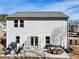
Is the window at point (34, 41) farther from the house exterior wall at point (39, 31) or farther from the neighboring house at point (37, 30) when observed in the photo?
the house exterior wall at point (39, 31)

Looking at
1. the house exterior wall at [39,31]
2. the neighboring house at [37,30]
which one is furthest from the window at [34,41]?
the house exterior wall at [39,31]

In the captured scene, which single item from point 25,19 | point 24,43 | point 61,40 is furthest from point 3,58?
point 61,40

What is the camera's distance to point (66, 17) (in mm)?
23609

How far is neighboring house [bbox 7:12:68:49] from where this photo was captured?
24.0 meters

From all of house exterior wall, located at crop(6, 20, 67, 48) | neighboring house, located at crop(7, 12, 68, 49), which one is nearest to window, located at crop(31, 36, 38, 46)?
neighboring house, located at crop(7, 12, 68, 49)

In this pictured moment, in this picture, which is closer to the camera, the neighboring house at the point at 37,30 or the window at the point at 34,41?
the neighboring house at the point at 37,30

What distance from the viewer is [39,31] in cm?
2441

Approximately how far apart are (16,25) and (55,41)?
21.0 feet

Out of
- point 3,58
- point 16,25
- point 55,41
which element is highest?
point 16,25

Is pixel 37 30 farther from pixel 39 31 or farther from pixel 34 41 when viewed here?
pixel 34 41

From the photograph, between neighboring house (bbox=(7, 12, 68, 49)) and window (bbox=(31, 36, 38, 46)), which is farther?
window (bbox=(31, 36, 38, 46))

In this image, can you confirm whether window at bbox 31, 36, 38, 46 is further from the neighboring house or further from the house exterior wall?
the house exterior wall

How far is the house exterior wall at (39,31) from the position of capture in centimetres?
2405

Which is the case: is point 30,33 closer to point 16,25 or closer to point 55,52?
point 16,25
